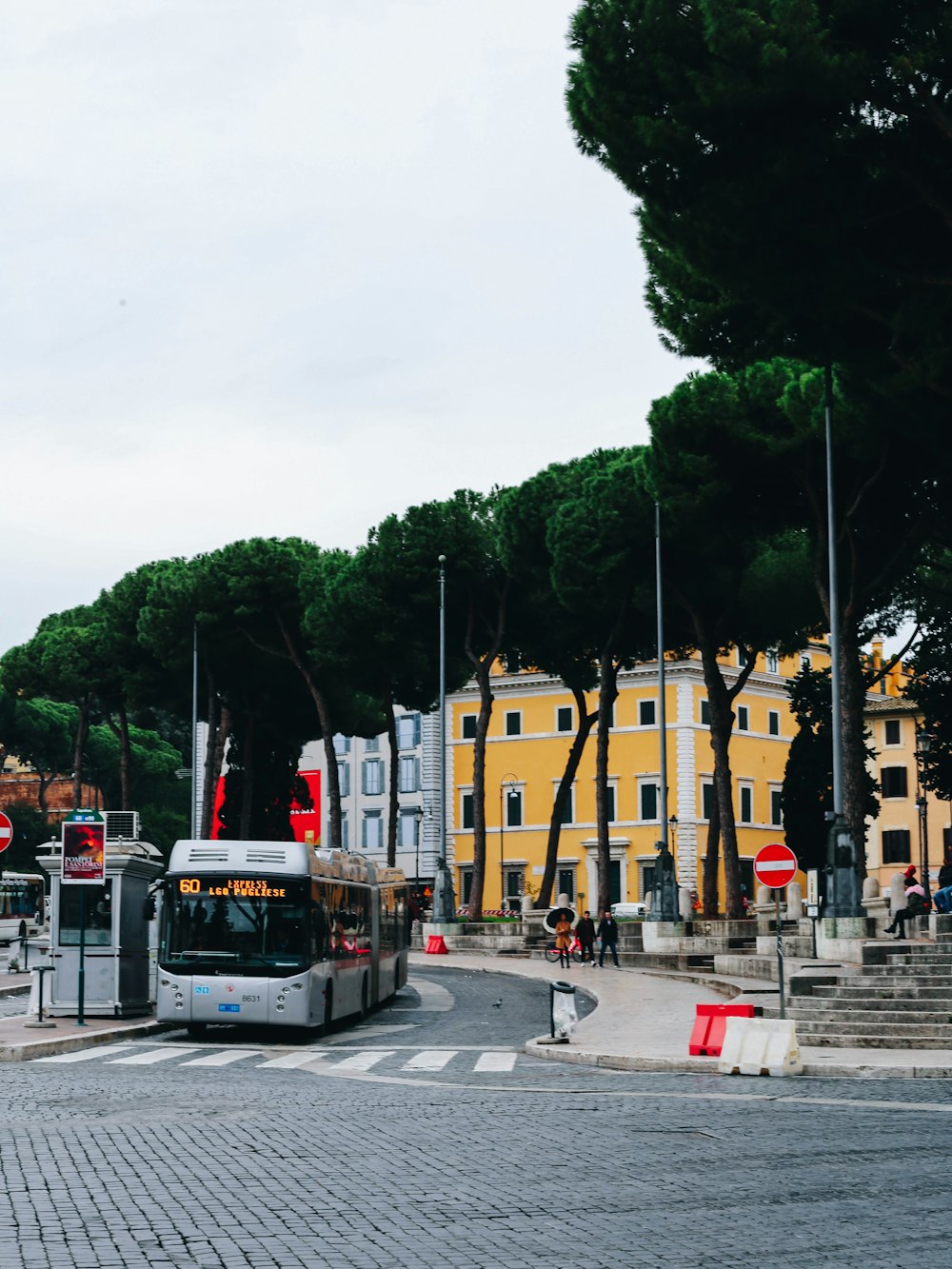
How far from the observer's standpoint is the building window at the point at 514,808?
89.6 meters

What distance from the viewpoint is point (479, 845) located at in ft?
185

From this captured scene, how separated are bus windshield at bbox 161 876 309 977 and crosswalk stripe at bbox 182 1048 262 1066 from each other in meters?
1.21

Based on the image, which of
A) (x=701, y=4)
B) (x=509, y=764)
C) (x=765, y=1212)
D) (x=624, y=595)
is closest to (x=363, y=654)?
(x=624, y=595)

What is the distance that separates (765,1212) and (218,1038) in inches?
633

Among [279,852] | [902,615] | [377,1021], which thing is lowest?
[377,1021]

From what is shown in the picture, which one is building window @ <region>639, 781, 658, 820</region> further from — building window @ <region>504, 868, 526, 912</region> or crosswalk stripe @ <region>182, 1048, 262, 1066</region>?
crosswalk stripe @ <region>182, 1048, 262, 1066</region>

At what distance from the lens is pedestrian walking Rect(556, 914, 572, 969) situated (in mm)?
44062

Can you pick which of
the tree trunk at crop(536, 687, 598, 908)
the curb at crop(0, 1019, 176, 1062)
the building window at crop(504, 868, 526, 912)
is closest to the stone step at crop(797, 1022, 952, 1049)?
the curb at crop(0, 1019, 176, 1062)

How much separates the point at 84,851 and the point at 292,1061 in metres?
4.57

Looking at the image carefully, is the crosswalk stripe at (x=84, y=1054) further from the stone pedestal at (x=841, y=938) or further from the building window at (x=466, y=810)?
the building window at (x=466, y=810)

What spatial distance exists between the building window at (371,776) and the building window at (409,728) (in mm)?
2323

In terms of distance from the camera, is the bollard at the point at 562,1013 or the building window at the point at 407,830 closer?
the bollard at the point at 562,1013

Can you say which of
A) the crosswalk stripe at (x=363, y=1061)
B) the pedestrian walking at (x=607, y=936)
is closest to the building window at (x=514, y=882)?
the pedestrian walking at (x=607, y=936)

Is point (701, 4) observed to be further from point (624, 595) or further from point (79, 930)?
point (624, 595)
